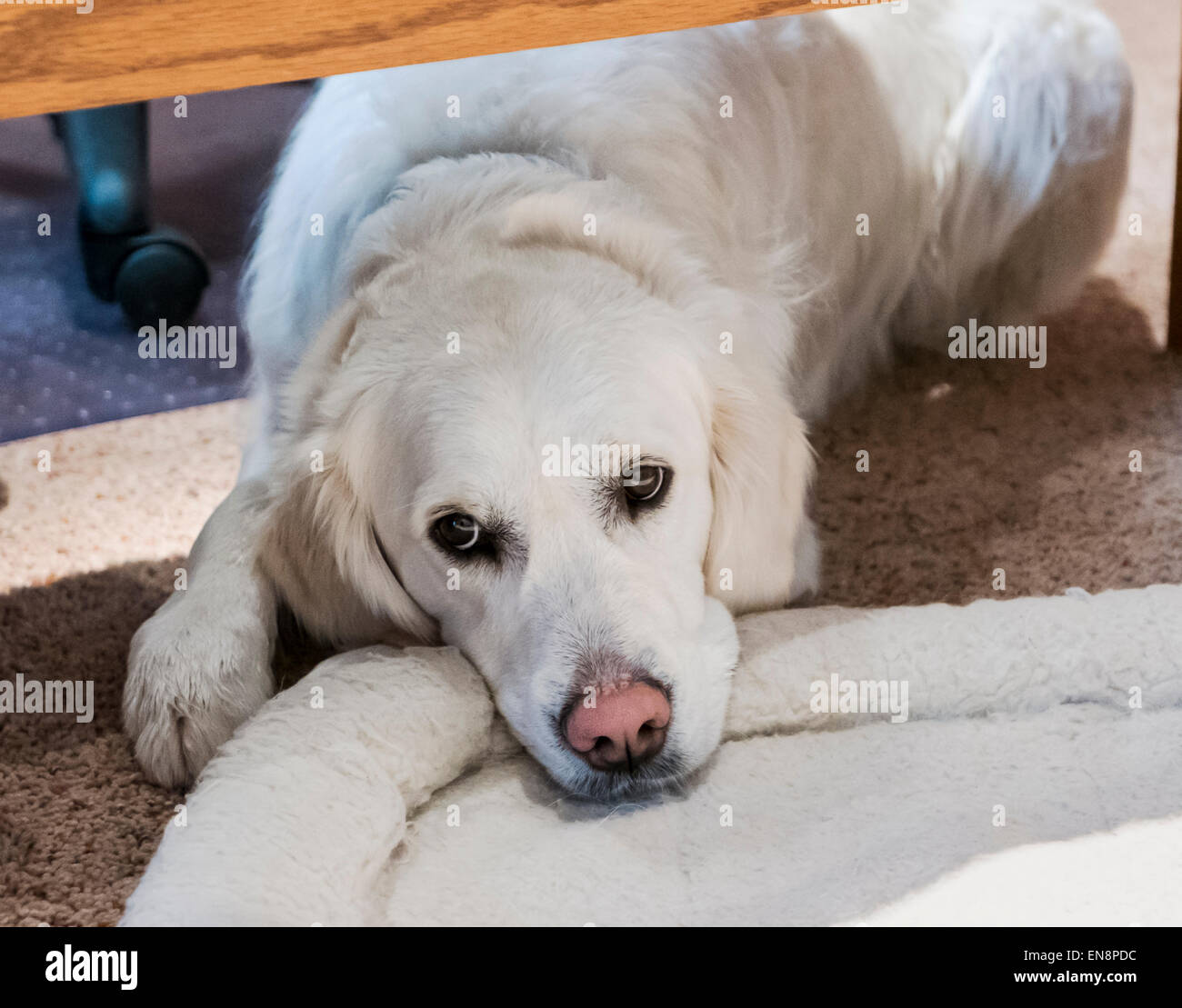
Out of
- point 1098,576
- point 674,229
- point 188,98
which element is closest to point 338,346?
point 674,229

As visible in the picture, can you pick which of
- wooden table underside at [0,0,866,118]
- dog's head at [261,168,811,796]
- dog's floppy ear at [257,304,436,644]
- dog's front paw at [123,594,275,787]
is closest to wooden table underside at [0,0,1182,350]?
wooden table underside at [0,0,866,118]

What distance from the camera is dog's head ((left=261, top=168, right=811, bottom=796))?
3.76 feet

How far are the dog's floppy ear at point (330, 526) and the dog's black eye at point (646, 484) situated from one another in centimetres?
29

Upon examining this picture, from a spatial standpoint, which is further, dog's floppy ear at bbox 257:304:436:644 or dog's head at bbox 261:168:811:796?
dog's floppy ear at bbox 257:304:436:644

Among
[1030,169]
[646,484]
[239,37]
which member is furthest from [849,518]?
[239,37]

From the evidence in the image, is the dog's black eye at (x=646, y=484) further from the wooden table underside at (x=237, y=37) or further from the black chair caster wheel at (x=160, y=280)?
the black chair caster wheel at (x=160, y=280)

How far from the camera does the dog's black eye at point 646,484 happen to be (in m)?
1.20

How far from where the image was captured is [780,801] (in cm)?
116

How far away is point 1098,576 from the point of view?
5.08 feet

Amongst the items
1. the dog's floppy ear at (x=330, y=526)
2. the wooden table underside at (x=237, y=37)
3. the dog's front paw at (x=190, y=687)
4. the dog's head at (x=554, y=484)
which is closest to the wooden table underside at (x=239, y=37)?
the wooden table underside at (x=237, y=37)

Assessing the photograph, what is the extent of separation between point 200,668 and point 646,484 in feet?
1.61

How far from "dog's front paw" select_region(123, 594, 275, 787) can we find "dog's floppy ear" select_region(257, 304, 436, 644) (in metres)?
0.08

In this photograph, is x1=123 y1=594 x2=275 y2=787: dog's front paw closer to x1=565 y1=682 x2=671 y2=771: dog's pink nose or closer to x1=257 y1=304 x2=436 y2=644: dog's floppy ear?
x1=257 y1=304 x2=436 y2=644: dog's floppy ear
